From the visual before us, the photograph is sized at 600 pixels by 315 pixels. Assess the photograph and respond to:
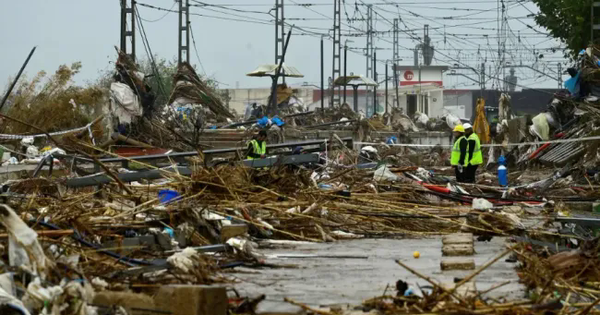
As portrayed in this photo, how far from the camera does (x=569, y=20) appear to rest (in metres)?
40.2

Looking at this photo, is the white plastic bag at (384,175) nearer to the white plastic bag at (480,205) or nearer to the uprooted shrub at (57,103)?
the white plastic bag at (480,205)

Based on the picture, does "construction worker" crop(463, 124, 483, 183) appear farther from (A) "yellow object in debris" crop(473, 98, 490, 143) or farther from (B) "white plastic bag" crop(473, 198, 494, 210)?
(A) "yellow object in debris" crop(473, 98, 490, 143)

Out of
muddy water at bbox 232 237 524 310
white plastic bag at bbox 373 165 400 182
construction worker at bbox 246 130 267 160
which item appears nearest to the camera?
muddy water at bbox 232 237 524 310

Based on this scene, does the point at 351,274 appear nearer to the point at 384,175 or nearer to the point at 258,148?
the point at 384,175

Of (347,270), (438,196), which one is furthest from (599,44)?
(347,270)

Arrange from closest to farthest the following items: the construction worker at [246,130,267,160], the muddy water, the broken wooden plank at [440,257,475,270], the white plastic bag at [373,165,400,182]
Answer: the muddy water → the broken wooden plank at [440,257,475,270] → the white plastic bag at [373,165,400,182] → the construction worker at [246,130,267,160]

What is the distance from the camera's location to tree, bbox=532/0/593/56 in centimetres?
3866

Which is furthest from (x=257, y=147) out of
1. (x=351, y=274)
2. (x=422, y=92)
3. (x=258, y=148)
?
(x=422, y=92)

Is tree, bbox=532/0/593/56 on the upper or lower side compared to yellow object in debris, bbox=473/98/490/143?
upper

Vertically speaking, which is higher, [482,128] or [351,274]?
[351,274]

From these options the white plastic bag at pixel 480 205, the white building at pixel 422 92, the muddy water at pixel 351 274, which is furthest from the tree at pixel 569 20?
the white building at pixel 422 92

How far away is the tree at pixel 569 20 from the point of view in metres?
38.7

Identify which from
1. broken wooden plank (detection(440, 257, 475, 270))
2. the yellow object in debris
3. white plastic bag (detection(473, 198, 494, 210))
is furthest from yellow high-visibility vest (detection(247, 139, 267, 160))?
the yellow object in debris

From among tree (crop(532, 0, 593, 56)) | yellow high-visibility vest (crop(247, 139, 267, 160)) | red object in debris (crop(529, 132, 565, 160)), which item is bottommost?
red object in debris (crop(529, 132, 565, 160))
